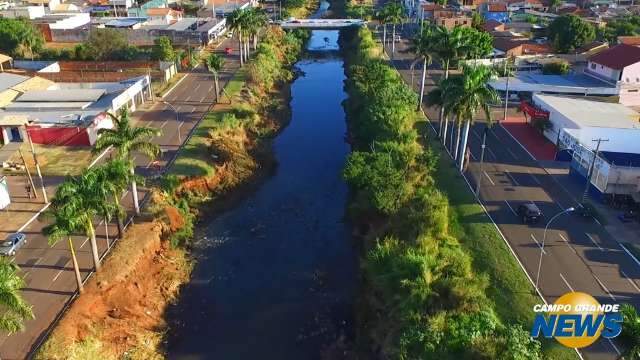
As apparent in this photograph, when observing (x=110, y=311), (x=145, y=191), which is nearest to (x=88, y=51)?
(x=145, y=191)

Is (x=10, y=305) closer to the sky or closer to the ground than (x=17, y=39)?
closer to the ground

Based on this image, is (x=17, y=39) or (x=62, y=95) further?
A: (x=17, y=39)

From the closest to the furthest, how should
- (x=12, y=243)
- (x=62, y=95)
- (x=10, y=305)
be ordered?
(x=10, y=305)
(x=12, y=243)
(x=62, y=95)

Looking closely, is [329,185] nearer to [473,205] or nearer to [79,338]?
[473,205]

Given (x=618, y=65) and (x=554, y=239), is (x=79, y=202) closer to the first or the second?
(x=554, y=239)

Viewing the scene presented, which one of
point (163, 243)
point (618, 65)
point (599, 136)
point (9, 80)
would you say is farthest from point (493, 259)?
point (9, 80)

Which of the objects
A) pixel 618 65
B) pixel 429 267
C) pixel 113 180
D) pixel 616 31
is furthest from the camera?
pixel 616 31

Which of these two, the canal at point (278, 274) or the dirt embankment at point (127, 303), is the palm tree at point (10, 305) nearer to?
the dirt embankment at point (127, 303)
